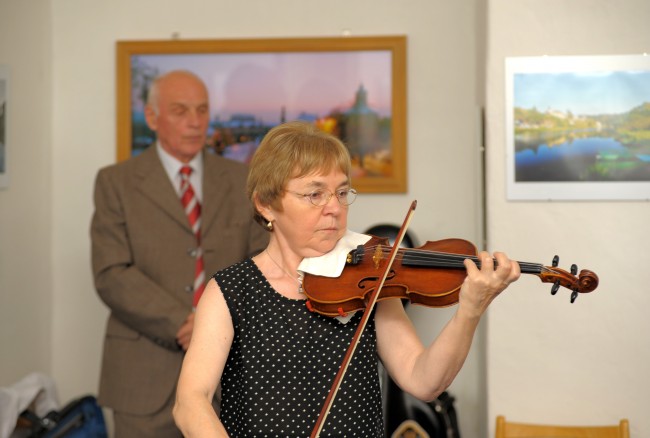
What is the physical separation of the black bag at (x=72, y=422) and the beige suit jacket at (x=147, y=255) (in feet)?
1.31

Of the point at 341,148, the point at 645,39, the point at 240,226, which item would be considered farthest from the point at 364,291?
the point at 645,39

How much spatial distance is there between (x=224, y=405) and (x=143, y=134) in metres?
2.70

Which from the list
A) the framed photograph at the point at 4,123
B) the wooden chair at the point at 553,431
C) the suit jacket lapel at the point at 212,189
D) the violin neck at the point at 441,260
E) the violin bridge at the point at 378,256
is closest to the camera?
the violin neck at the point at 441,260

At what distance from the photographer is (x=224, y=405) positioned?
7.13 ft

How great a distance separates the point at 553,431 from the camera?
349cm

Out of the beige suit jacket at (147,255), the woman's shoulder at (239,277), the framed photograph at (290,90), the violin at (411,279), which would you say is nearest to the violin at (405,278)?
the violin at (411,279)

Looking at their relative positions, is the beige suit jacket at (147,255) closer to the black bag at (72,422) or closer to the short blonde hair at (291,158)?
the black bag at (72,422)

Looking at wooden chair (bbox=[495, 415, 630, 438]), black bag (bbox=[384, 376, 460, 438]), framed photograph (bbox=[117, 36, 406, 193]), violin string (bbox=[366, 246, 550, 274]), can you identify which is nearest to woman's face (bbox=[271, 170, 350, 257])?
violin string (bbox=[366, 246, 550, 274])

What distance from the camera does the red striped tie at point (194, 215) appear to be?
3.62 meters

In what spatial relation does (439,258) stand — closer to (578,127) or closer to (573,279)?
(573,279)

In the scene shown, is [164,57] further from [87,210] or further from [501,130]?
[501,130]

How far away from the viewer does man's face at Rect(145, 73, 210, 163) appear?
3.74m

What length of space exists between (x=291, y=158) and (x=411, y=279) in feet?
1.29

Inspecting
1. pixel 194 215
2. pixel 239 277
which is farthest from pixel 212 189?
pixel 239 277
